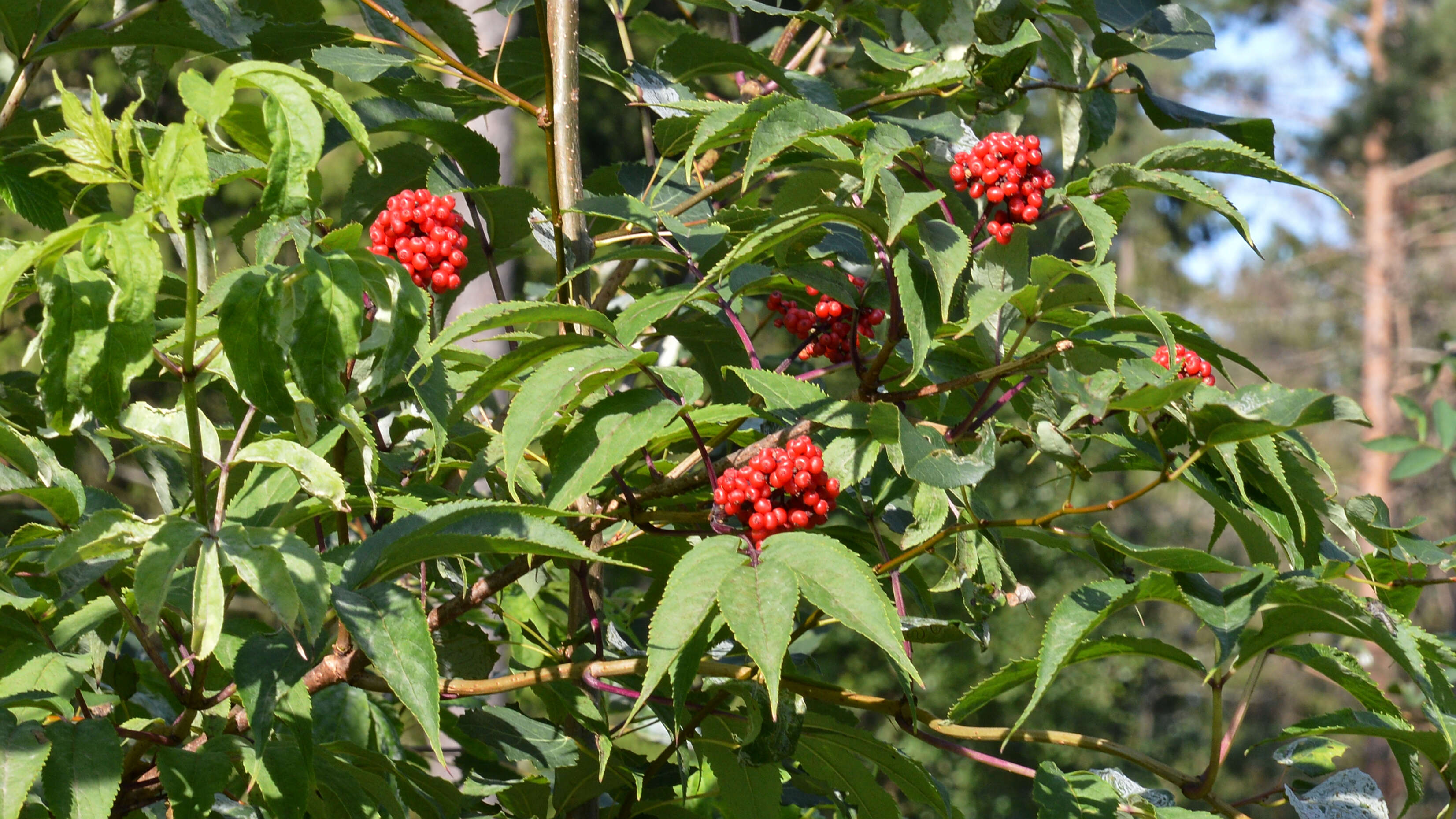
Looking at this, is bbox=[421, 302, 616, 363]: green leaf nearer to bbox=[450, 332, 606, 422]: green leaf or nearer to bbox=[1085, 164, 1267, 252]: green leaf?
bbox=[450, 332, 606, 422]: green leaf

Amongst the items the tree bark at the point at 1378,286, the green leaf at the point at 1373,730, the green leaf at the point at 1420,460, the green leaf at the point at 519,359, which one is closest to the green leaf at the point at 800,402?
the green leaf at the point at 519,359

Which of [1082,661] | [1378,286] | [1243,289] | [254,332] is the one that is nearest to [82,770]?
[254,332]

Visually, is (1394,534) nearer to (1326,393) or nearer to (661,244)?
(1326,393)

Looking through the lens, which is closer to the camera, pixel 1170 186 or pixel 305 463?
pixel 305 463

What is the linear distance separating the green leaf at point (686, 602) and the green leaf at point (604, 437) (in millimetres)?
103

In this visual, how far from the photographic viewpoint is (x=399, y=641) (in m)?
0.76

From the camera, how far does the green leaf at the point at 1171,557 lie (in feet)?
2.69

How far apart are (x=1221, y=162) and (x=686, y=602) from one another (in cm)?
61

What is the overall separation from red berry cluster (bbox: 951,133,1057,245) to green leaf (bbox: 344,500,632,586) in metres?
0.46

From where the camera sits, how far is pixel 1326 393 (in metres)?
0.79

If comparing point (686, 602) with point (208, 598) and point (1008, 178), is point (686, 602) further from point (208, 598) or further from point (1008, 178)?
point (1008, 178)

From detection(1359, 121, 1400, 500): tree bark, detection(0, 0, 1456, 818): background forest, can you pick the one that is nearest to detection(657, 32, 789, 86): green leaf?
detection(0, 0, 1456, 818): background forest

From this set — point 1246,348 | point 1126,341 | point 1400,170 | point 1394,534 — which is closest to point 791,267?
point 1126,341

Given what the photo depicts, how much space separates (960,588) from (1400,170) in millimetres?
15131
